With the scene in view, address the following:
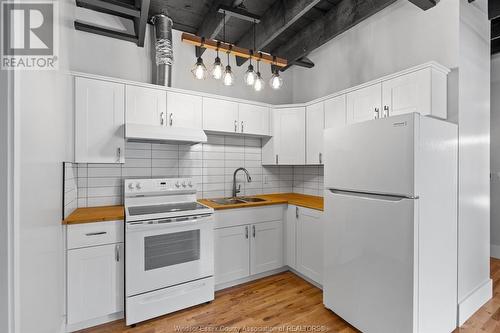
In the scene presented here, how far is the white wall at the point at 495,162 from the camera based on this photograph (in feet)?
11.3

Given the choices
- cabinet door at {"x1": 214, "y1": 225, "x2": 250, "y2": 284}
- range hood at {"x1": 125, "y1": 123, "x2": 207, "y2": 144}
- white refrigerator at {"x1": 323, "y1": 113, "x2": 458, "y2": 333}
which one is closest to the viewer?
white refrigerator at {"x1": 323, "y1": 113, "x2": 458, "y2": 333}

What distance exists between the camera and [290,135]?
3311 mm

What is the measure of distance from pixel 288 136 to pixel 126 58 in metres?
2.16

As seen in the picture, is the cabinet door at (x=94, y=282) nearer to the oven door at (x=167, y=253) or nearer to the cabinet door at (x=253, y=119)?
the oven door at (x=167, y=253)

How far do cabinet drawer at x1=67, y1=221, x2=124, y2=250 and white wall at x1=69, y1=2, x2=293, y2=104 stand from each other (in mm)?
1538

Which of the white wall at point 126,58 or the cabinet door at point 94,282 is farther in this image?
the white wall at point 126,58

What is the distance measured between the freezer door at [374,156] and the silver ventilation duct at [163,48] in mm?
1862

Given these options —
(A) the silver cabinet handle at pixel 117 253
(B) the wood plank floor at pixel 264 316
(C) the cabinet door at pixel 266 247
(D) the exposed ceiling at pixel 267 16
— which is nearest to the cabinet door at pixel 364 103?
(D) the exposed ceiling at pixel 267 16

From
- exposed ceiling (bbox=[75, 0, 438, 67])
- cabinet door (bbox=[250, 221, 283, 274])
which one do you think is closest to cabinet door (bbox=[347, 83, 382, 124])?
exposed ceiling (bbox=[75, 0, 438, 67])

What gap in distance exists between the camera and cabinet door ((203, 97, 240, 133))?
2879mm

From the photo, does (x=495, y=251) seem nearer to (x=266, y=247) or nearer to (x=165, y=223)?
(x=266, y=247)

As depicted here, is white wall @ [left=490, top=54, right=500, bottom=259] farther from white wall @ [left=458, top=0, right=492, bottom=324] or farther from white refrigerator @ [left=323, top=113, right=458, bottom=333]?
white refrigerator @ [left=323, top=113, right=458, bottom=333]

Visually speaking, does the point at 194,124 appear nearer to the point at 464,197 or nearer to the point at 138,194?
the point at 138,194

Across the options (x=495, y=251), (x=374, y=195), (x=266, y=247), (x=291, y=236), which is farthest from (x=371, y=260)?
(x=495, y=251)
